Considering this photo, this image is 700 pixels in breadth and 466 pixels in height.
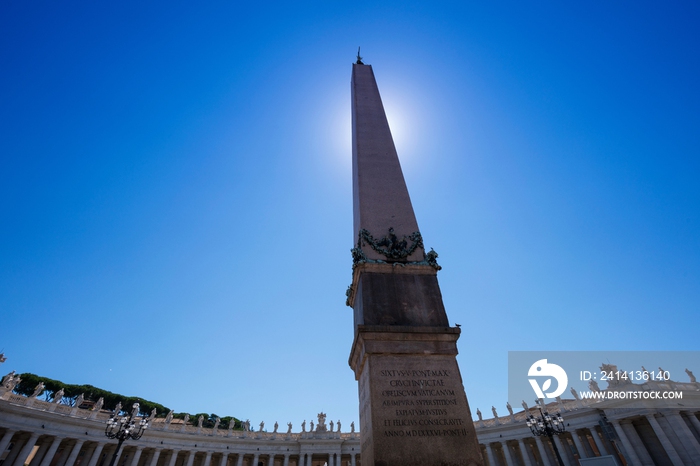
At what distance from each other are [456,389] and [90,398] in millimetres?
73291

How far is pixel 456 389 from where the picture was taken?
5.53m

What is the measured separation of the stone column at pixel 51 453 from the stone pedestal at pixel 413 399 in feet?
140

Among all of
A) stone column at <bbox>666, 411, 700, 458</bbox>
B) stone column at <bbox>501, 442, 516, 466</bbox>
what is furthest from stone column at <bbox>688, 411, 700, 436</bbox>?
stone column at <bbox>501, 442, 516, 466</bbox>

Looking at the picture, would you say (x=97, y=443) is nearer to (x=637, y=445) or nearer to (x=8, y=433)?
(x=8, y=433)

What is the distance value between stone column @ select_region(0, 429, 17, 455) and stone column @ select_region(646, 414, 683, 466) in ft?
193

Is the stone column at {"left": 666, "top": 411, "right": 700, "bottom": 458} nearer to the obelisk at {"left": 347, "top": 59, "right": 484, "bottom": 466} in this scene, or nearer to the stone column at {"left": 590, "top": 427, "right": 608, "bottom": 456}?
the stone column at {"left": 590, "top": 427, "right": 608, "bottom": 456}

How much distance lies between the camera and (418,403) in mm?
5293

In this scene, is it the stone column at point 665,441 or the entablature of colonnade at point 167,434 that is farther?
the stone column at point 665,441

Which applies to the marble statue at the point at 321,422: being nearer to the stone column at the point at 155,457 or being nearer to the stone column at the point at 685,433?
the stone column at the point at 155,457

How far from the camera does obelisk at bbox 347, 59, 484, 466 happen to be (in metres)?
4.95

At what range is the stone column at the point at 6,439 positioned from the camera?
97.7 feet

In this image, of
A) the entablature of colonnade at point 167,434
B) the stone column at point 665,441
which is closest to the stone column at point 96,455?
the entablature of colonnade at point 167,434

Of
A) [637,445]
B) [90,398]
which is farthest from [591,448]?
[90,398]

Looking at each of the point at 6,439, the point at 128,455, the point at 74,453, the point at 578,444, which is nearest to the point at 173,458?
the point at 128,455
